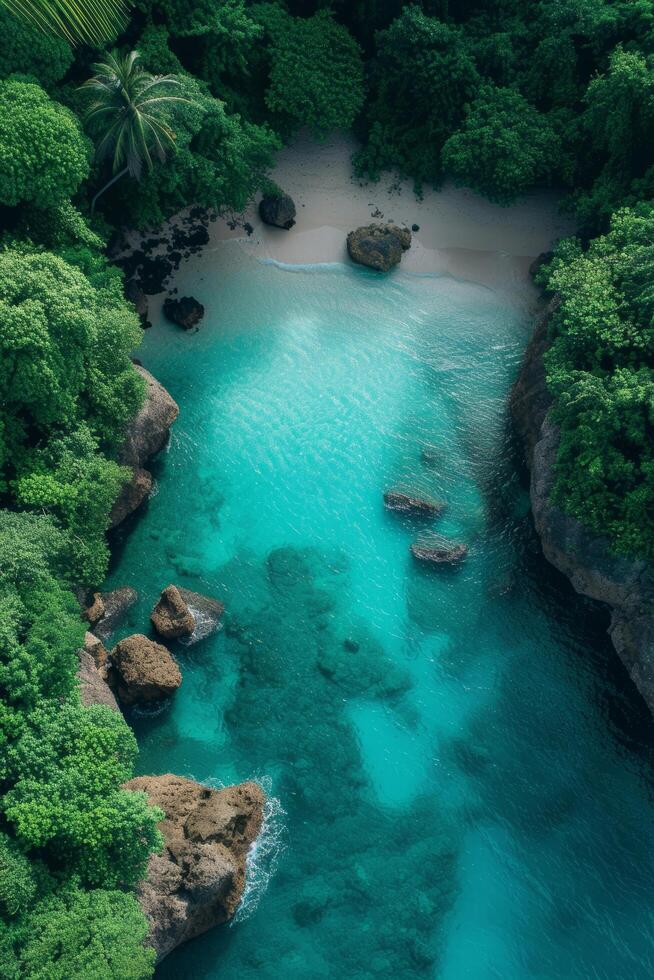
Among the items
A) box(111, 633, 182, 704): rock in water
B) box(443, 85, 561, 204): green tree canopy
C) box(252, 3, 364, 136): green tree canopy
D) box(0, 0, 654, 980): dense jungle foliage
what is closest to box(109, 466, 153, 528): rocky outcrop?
box(0, 0, 654, 980): dense jungle foliage

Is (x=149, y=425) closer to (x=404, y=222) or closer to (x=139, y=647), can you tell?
(x=139, y=647)

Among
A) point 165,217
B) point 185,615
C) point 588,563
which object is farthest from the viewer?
point 165,217

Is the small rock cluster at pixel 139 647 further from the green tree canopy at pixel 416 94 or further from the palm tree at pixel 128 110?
the green tree canopy at pixel 416 94

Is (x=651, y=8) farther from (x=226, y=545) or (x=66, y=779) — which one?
(x=66, y=779)

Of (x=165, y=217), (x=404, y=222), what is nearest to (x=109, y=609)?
(x=165, y=217)

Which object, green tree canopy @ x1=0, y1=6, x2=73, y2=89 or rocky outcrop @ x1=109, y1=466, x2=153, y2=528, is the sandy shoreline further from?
rocky outcrop @ x1=109, y1=466, x2=153, y2=528

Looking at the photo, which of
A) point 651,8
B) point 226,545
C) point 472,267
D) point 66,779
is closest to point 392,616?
point 226,545
